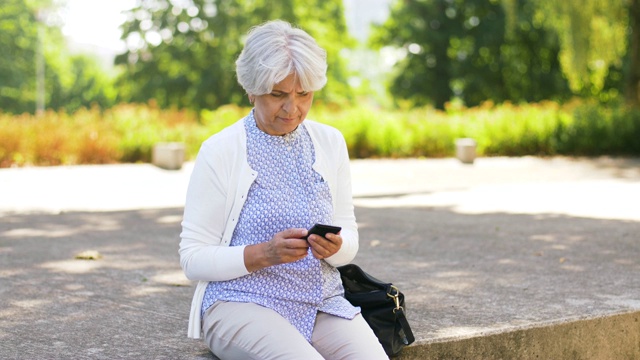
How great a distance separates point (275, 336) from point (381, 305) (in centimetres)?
56

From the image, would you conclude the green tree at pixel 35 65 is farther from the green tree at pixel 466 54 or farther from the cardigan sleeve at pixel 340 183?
the cardigan sleeve at pixel 340 183

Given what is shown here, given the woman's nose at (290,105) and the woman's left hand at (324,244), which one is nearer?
the woman's left hand at (324,244)

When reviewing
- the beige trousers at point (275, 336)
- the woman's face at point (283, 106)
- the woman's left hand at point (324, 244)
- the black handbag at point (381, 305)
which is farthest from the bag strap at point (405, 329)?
the woman's face at point (283, 106)

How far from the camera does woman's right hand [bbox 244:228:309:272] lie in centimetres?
317

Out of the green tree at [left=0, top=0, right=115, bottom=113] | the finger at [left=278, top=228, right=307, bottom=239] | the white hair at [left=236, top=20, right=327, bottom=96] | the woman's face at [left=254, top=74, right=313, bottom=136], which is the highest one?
the white hair at [left=236, top=20, right=327, bottom=96]

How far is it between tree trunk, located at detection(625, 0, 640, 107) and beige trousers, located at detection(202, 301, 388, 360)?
21.5m

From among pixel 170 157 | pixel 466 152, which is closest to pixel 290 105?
pixel 170 157

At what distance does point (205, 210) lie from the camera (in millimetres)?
3424

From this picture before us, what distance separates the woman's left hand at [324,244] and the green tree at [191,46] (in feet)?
126

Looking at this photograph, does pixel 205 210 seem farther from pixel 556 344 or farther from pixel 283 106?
pixel 556 344

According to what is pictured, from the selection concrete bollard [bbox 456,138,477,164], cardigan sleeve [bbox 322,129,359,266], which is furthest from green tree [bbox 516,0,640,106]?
cardigan sleeve [bbox 322,129,359,266]

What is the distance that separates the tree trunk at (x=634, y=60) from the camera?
23.2 meters

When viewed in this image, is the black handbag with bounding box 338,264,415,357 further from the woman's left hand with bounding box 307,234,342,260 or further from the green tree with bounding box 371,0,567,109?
the green tree with bounding box 371,0,567,109

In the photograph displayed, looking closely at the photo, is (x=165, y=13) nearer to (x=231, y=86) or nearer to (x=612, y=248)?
(x=231, y=86)
